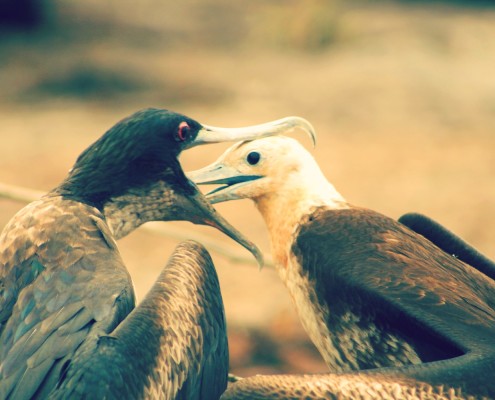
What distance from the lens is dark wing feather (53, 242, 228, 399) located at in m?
2.57

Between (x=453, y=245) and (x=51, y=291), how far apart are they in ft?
4.62

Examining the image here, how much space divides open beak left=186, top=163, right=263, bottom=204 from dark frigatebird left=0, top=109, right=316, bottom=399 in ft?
0.73

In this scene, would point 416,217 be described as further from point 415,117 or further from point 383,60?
point 383,60

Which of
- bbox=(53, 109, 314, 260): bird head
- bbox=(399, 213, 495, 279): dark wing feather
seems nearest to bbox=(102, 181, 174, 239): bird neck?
bbox=(53, 109, 314, 260): bird head

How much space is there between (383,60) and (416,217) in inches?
374

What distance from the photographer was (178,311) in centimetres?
286

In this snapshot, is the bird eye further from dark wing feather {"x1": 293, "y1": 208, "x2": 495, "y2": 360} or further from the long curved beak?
dark wing feather {"x1": 293, "y1": 208, "x2": 495, "y2": 360}

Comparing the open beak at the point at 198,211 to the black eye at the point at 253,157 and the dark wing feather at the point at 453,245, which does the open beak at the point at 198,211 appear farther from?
the dark wing feather at the point at 453,245

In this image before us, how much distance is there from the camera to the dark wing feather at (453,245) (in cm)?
352

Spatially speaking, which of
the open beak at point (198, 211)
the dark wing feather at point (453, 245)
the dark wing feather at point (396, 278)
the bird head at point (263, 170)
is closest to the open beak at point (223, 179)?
the bird head at point (263, 170)

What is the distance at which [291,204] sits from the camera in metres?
3.61

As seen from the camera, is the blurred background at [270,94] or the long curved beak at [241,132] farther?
the blurred background at [270,94]

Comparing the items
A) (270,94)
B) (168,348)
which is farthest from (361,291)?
(270,94)

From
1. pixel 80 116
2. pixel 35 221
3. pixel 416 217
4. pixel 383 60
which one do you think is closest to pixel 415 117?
pixel 383 60
